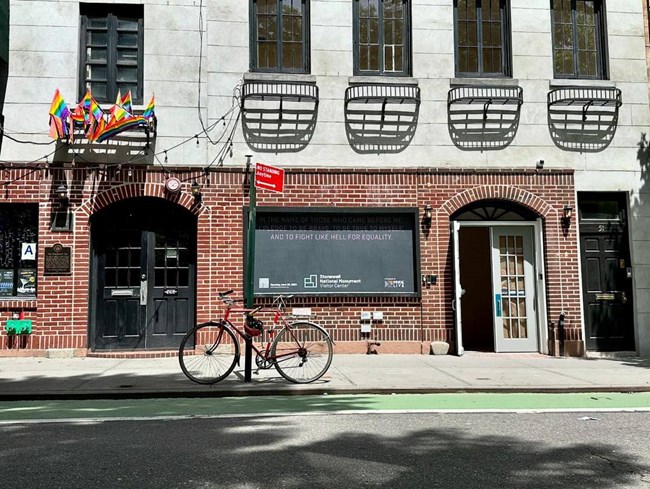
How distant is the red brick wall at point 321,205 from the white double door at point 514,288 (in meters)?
0.35

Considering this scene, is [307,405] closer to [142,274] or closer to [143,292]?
[143,292]

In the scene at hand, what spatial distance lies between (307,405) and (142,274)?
5.37 metres

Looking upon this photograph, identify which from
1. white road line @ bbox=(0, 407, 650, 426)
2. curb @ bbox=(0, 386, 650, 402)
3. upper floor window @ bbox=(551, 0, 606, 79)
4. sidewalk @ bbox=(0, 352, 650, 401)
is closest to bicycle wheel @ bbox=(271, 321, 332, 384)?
sidewalk @ bbox=(0, 352, 650, 401)

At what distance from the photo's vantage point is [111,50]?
37.6ft

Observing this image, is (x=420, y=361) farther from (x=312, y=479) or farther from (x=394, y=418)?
(x=312, y=479)

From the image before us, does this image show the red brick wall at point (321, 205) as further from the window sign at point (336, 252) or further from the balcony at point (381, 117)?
the balcony at point (381, 117)

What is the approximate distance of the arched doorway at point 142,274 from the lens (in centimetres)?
1127

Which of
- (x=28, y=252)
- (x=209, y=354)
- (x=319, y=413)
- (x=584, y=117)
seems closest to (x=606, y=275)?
(x=584, y=117)

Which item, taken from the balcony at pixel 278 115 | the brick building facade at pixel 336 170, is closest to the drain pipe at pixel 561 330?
the brick building facade at pixel 336 170

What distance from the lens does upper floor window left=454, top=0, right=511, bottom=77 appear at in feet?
40.0

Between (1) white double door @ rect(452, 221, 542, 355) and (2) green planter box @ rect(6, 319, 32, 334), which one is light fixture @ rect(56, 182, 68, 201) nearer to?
(2) green planter box @ rect(6, 319, 32, 334)

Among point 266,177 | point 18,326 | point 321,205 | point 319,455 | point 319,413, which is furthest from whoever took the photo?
point 321,205

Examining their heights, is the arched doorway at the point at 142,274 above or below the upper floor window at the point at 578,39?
below

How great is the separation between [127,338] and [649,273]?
Result: 9980 mm
